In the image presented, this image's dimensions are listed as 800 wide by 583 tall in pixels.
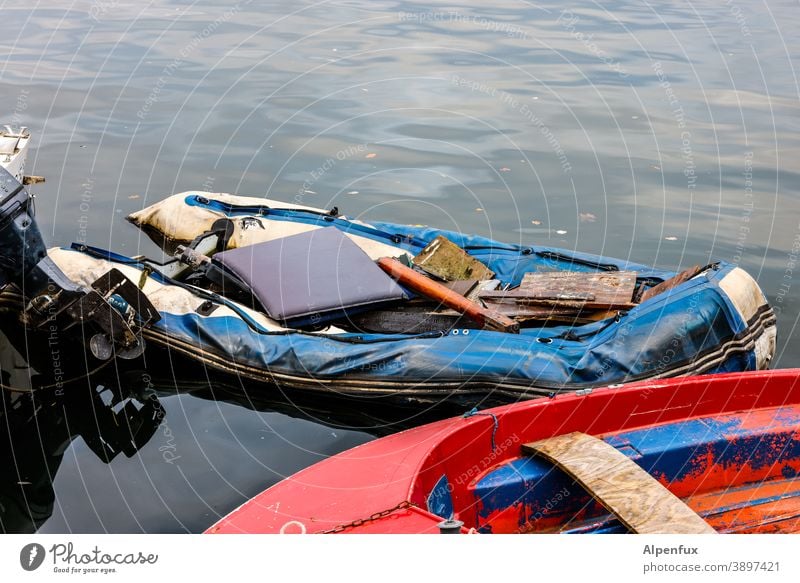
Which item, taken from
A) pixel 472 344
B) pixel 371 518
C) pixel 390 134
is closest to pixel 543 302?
pixel 472 344

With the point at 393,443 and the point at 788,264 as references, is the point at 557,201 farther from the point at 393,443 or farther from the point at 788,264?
the point at 393,443

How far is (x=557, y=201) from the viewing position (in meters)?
9.54

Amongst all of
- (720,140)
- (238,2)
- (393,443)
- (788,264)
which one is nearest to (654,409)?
(393,443)

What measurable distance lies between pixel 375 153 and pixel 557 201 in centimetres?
235

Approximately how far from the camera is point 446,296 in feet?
21.0

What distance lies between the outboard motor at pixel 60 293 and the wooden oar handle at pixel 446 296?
1.70 metres

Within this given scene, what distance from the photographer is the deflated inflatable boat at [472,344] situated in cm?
577

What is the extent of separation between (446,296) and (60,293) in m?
2.54

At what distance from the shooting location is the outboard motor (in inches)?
226

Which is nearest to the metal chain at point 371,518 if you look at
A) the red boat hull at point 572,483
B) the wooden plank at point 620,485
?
the red boat hull at point 572,483

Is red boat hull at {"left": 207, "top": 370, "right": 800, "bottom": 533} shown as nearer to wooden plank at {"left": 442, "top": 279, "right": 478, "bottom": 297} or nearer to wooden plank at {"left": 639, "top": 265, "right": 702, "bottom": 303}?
wooden plank at {"left": 639, "top": 265, "right": 702, "bottom": 303}

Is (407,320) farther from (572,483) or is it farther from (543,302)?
(572,483)

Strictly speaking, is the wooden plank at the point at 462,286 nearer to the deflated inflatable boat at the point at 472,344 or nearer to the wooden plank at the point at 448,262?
the wooden plank at the point at 448,262

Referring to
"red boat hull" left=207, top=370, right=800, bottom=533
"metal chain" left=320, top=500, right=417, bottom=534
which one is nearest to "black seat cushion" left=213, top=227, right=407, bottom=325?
"red boat hull" left=207, top=370, right=800, bottom=533
